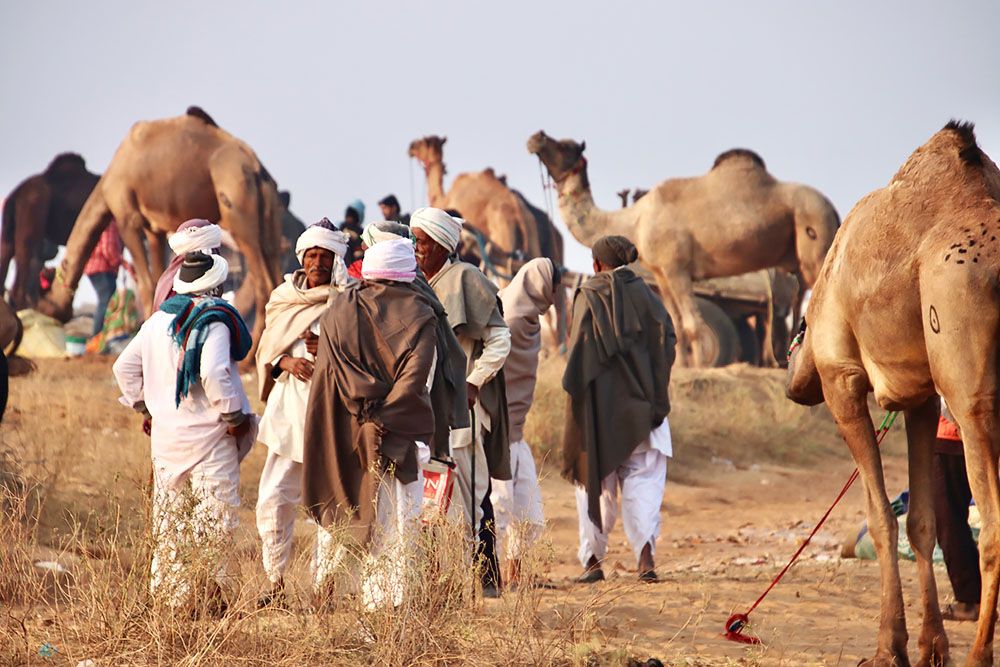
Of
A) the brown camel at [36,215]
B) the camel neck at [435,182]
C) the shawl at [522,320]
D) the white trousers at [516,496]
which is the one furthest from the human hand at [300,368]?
the camel neck at [435,182]

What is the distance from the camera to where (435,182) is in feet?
81.6

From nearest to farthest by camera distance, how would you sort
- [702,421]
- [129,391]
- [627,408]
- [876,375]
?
[876,375], [129,391], [627,408], [702,421]

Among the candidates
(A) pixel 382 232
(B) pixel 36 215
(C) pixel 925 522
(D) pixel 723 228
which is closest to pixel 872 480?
(C) pixel 925 522

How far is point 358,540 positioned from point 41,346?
14.0m

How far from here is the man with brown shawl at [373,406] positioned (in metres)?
5.89

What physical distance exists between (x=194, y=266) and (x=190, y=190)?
9.71m

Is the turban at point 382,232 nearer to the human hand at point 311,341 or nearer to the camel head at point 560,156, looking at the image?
the human hand at point 311,341

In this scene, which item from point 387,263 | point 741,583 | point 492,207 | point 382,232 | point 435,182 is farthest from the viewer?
point 435,182

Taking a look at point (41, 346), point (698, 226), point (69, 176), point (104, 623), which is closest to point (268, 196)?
point (41, 346)

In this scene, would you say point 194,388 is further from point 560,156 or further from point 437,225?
point 560,156

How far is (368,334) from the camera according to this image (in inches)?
236

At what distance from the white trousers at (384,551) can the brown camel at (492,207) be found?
16466 mm

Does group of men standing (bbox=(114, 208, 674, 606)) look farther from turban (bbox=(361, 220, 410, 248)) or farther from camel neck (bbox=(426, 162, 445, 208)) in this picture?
camel neck (bbox=(426, 162, 445, 208))

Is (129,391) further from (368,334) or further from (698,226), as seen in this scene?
(698,226)
